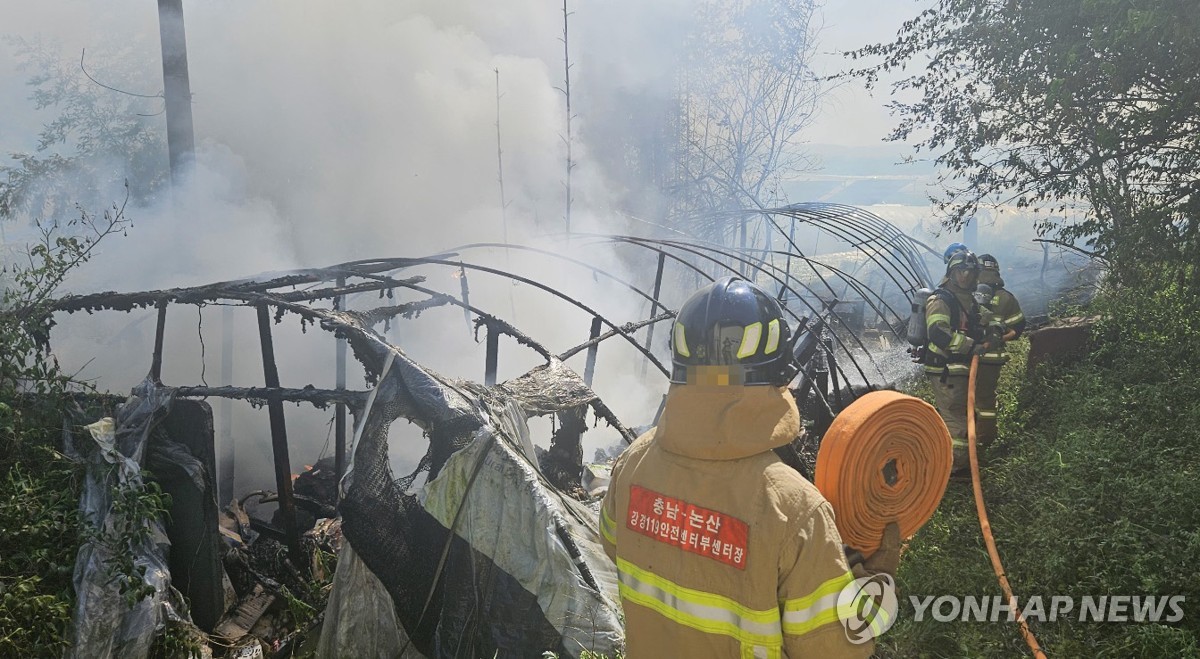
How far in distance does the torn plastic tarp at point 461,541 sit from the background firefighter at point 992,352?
4104 millimetres

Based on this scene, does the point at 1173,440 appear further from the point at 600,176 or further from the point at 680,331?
the point at 600,176

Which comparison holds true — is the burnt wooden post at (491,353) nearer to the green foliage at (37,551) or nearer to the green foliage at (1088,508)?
the green foliage at (37,551)

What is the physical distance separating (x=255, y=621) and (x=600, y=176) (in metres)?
20.3

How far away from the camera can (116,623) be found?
412 centimetres

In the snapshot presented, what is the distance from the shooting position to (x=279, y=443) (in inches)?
221

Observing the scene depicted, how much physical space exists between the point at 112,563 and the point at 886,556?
4.04 metres

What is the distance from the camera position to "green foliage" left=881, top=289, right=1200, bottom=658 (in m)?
4.46

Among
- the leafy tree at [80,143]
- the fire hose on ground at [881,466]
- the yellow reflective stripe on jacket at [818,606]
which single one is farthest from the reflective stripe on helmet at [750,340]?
the leafy tree at [80,143]

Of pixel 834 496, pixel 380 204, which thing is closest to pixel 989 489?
pixel 834 496

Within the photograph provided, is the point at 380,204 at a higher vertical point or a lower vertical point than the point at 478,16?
lower

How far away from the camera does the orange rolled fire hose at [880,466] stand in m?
2.38

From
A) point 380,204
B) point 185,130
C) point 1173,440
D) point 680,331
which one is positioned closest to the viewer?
point 680,331

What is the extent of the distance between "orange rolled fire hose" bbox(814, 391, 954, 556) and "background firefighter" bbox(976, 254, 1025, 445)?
428 cm

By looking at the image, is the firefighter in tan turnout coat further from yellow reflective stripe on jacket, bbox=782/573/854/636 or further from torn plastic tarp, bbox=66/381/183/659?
torn plastic tarp, bbox=66/381/183/659
